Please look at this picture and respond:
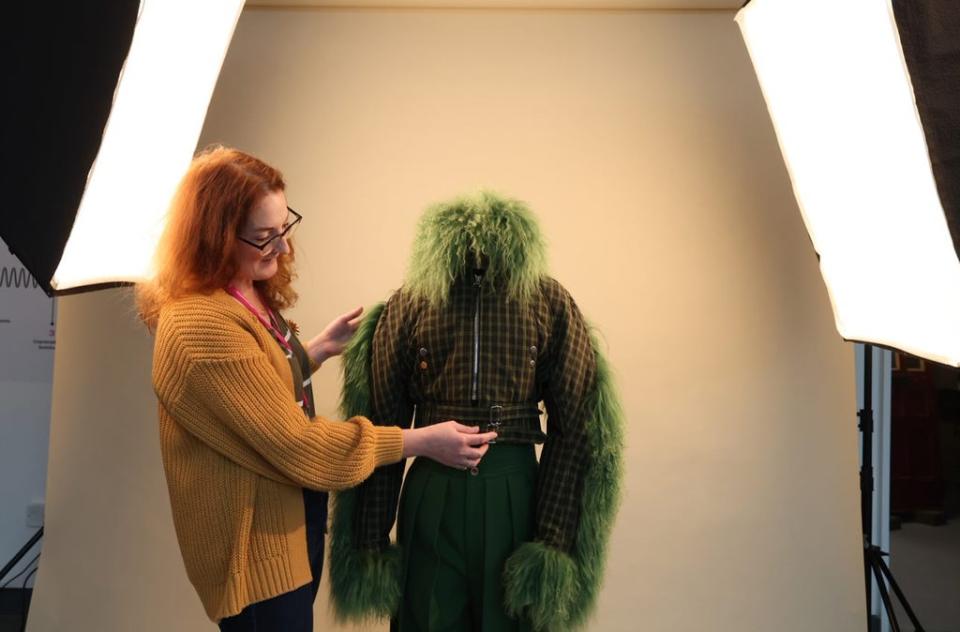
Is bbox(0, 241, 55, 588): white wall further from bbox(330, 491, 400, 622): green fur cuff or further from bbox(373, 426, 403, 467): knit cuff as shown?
bbox(373, 426, 403, 467): knit cuff

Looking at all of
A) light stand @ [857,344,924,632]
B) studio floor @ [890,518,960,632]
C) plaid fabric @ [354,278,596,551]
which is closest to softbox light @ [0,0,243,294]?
plaid fabric @ [354,278,596,551]

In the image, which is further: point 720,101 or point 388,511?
point 720,101

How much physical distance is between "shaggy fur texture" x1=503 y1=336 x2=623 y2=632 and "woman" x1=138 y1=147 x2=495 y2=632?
1.38 feet

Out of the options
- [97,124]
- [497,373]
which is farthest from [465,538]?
[97,124]

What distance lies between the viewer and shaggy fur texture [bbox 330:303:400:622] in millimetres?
1597

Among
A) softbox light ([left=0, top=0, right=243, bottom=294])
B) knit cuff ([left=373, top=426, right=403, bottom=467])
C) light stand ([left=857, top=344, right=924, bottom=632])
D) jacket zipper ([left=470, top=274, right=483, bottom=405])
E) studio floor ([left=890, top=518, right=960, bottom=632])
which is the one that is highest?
softbox light ([left=0, top=0, right=243, bottom=294])

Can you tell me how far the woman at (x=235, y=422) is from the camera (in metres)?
1.31

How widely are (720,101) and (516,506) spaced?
146cm

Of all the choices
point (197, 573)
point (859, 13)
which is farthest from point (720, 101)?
point (197, 573)

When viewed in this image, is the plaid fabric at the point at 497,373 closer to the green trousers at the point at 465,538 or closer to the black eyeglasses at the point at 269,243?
the green trousers at the point at 465,538

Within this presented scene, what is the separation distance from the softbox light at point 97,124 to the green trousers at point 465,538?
28.0 inches

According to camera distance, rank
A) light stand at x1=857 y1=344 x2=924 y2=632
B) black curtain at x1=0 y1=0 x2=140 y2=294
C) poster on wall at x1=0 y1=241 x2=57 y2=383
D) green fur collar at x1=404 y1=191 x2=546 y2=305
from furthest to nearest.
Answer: poster on wall at x1=0 y1=241 x2=57 y2=383 < light stand at x1=857 y1=344 x2=924 y2=632 < green fur collar at x1=404 y1=191 x2=546 y2=305 < black curtain at x1=0 y1=0 x2=140 y2=294

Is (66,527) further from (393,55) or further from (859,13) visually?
(859,13)

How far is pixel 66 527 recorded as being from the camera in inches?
98.7
